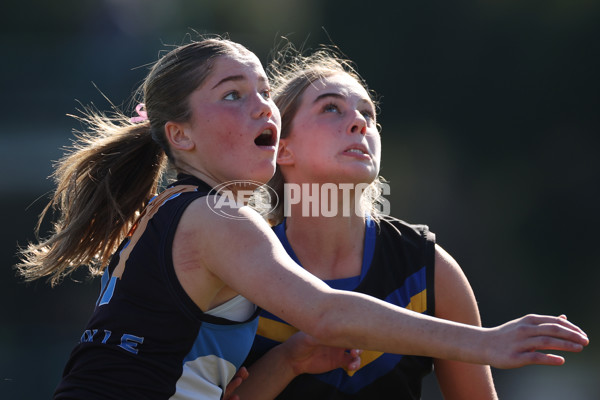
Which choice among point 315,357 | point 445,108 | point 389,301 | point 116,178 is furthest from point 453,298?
point 445,108

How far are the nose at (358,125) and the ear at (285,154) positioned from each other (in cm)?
22

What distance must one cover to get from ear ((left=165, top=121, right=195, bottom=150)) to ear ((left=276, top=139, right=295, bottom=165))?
53 centimetres

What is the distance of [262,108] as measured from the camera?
1886mm

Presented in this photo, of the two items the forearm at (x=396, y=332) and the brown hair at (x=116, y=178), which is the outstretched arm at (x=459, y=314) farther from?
the brown hair at (x=116, y=178)

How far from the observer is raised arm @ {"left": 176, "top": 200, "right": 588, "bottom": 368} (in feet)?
4.37

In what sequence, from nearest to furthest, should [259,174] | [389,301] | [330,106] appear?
[259,174] → [389,301] → [330,106]

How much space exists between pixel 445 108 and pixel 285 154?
8.32ft

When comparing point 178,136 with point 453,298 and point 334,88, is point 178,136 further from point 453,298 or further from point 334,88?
point 453,298

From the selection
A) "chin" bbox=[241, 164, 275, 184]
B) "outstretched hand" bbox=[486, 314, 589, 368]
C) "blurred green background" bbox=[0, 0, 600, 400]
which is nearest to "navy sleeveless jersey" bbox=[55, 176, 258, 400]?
"chin" bbox=[241, 164, 275, 184]

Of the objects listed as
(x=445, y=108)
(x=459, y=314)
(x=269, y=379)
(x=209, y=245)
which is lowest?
(x=269, y=379)

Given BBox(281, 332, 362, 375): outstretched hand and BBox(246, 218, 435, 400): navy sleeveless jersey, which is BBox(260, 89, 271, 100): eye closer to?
BBox(246, 218, 435, 400): navy sleeveless jersey

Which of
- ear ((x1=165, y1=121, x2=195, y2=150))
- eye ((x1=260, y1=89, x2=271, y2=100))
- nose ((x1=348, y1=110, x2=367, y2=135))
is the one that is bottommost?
ear ((x1=165, y1=121, x2=195, y2=150))

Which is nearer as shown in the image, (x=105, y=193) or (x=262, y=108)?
(x=262, y=108)

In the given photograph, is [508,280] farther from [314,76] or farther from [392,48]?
[314,76]
